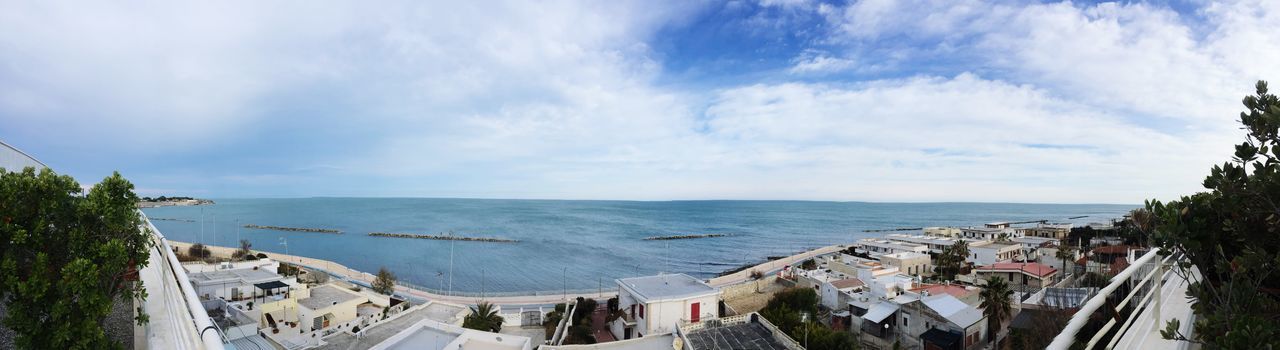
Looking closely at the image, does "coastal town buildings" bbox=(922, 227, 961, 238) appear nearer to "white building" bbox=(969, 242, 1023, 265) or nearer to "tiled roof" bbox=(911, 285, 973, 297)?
"white building" bbox=(969, 242, 1023, 265)

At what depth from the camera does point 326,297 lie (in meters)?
27.0

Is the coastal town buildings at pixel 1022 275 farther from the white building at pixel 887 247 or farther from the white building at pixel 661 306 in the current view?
the white building at pixel 661 306

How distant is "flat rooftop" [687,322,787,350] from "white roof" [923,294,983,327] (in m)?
7.75

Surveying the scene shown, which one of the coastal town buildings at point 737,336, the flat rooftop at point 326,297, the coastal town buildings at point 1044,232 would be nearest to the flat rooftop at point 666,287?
the coastal town buildings at point 737,336

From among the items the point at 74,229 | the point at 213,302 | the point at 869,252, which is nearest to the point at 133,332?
the point at 74,229

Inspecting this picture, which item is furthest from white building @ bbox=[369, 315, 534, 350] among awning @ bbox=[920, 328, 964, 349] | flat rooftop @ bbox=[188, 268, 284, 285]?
awning @ bbox=[920, 328, 964, 349]

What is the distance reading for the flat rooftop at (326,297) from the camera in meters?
25.0

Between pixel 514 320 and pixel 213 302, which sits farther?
pixel 514 320

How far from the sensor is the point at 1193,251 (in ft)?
8.66

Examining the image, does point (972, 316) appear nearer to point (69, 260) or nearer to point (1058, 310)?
point (1058, 310)

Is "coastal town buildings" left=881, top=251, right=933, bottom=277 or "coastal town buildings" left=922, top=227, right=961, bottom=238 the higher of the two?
"coastal town buildings" left=922, top=227, right=961, bottom=238

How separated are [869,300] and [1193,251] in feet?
85.4

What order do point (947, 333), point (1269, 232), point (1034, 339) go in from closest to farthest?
point (1269, 232) → point (1034, 339) → point (947, 333)

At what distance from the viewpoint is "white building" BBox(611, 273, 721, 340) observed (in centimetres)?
2184
